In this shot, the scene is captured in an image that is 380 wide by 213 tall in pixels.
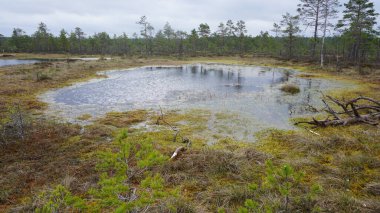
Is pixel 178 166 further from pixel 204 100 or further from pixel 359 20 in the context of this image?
pixel 359 20

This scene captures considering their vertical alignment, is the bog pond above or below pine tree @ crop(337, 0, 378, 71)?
below

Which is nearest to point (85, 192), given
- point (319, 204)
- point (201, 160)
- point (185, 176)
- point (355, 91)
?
point (185, 176)

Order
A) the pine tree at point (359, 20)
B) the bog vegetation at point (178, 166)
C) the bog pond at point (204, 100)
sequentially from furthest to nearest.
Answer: the pine tree at point (359, 20) → the bog pond at point (204, 100) → the bog vegetation at point (178, 166)

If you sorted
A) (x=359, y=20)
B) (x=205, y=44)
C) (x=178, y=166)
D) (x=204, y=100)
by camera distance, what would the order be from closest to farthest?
(x=178, y=166), (x=204, y=100), (x=359, y=20), (x=205, y=44)

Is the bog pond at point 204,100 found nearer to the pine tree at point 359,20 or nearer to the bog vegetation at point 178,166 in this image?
the bog vegetation at point 178,166

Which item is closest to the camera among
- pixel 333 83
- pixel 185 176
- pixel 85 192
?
pixel 85 192

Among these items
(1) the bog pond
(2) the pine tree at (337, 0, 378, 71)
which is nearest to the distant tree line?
(2) the pine tree at (337, 0, 378, 71)

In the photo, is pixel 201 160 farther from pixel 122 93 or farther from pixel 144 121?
pixel 122 93

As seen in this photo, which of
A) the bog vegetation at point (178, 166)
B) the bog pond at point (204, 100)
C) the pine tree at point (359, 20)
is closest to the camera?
the bog vegetation at point (178, 166)

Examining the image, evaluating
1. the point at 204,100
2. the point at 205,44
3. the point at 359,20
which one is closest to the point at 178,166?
the point at 204,100

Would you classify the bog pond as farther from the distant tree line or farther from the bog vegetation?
the distant tree line

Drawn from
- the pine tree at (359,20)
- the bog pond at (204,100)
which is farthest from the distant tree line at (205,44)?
the bog pond at (204,100)

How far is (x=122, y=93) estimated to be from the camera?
20.2m

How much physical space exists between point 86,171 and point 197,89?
15614 mm
